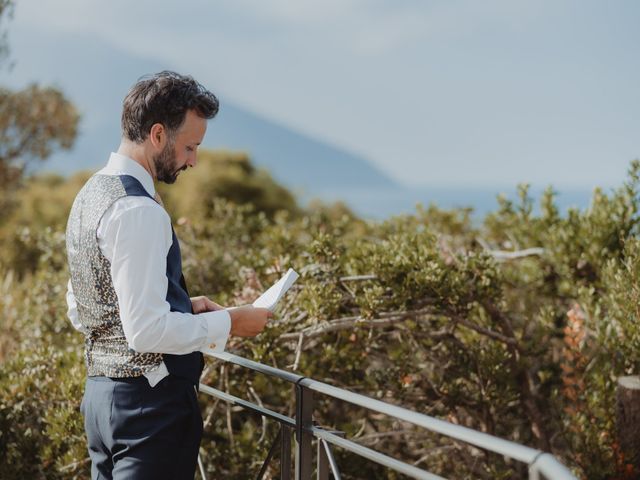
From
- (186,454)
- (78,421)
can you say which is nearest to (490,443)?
(186,454)

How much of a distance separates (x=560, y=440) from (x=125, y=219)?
4037 millimetres

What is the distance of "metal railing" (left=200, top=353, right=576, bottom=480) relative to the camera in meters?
1.45

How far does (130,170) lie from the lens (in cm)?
186

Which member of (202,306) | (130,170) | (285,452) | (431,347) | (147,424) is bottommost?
(285,452)

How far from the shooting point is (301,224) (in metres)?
5.52

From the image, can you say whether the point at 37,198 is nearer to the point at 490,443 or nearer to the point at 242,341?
the point at 242,341

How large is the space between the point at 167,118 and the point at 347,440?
3.56ft

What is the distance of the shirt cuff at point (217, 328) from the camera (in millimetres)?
1781

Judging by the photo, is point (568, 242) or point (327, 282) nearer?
point (327, 282)

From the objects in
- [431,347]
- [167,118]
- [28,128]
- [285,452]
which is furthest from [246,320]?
[28,128]

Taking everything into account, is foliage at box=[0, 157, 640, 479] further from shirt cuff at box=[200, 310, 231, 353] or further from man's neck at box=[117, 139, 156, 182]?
man's neck at box=[117, 139, 156, 182]

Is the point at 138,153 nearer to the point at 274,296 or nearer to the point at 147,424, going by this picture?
the point at 274,296

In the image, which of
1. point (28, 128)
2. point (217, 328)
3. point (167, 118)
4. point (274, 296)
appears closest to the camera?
point (217, 328)

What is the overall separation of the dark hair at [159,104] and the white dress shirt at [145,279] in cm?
26
